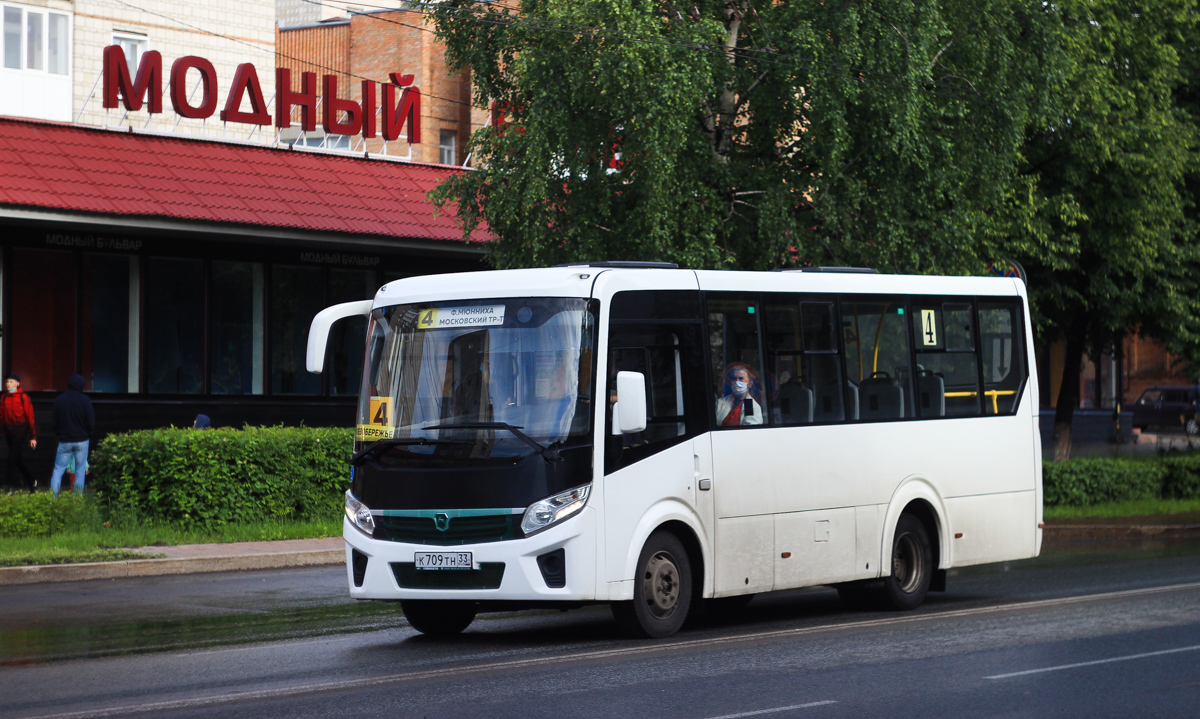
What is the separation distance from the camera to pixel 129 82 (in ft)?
84.5

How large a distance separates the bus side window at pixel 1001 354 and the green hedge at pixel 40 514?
10720 mm

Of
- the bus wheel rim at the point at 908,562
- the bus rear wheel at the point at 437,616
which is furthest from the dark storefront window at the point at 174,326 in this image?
the bus wheel rim at the point at 908,562

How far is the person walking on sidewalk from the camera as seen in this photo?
907 inches

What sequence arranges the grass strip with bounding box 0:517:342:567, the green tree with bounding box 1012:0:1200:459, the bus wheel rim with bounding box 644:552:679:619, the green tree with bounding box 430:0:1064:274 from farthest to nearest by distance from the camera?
the green tree with bounding box 1012:0:1200:459
the green tree with bounding box 430:0:1064:274
the grass strip with bounding box 0:517:342:567
the bus wheel rim with bounding box 644:552:679:619

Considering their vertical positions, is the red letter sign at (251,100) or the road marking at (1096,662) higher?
the red letter sign at (251,100)

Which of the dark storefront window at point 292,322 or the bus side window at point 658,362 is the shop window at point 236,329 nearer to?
the dark storefront window at point 292,322

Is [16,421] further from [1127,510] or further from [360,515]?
[1127,510]

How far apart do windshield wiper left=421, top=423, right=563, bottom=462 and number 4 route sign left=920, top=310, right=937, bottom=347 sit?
4510mm

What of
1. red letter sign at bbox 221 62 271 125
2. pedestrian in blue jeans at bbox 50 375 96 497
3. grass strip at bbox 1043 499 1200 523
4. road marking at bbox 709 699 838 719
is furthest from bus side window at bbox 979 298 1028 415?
red letter sign at bbox 221 62 271 125

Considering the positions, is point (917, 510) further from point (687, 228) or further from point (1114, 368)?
point (1114, 368)

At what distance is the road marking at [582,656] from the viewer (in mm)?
7852

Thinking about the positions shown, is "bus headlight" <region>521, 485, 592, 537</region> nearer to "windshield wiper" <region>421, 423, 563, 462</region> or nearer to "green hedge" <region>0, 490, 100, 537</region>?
"windshield wiper" <region>421, 423, 563, 462</region>

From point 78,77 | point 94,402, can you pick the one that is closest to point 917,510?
point 94,402

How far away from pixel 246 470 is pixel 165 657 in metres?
8.78
